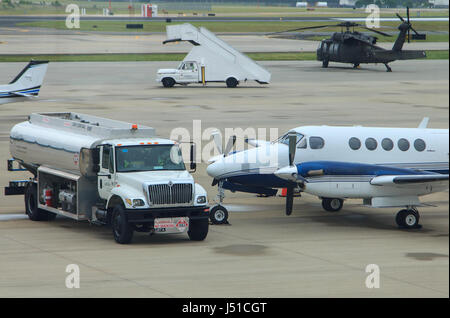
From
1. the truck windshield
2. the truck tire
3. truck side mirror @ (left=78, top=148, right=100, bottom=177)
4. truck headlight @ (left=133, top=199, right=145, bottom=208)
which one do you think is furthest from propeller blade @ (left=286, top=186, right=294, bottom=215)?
the truck tire

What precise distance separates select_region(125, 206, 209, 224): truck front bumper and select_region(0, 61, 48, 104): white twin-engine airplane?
28991 millimetres

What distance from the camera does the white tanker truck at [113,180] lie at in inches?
817

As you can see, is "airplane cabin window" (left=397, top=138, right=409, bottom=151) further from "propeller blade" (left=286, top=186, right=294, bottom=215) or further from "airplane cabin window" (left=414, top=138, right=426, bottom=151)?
"propeller blade" (left=286, top=186, right=294, bottom=215)

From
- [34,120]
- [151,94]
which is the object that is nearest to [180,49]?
[151,94]

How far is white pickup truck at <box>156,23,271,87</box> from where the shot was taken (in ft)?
220

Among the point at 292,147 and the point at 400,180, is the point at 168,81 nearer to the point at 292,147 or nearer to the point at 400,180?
the point at 292,147

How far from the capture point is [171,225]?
68.1 ft

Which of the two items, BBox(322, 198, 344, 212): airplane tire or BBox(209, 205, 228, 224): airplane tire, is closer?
BBox(209, 205, 228, 224): airplane tire

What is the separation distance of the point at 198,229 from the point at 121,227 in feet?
6.87

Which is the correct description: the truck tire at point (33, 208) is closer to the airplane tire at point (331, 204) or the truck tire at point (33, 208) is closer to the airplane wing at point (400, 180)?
the airplane tire at point (331, 204)

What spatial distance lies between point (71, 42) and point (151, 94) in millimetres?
61142

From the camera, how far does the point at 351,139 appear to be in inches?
954

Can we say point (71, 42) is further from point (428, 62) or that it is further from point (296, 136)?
point (296, 136)

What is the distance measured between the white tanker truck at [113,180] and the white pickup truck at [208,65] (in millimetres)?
42475
